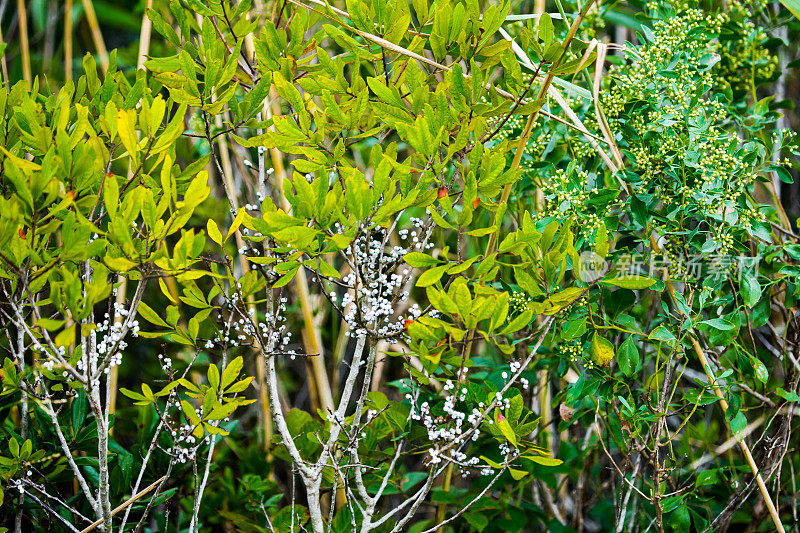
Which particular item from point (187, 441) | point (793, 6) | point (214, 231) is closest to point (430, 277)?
point (214, 231)

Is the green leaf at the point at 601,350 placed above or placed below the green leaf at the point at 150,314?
below

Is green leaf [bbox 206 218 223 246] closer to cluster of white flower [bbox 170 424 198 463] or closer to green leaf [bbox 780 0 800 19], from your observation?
cluster of white flower [bbox 170 424 198 463]

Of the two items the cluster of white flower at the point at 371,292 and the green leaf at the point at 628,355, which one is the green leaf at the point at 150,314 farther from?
the green leaf at the point at 628,355

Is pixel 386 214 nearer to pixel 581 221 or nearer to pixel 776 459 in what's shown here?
pixel 581 221

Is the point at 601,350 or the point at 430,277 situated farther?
the point at 601,350

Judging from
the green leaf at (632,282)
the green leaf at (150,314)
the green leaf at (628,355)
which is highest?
the green leaf at (632,282)

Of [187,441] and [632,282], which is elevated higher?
[632,282]

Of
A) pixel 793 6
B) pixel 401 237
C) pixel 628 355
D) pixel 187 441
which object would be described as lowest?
pixel 187 441

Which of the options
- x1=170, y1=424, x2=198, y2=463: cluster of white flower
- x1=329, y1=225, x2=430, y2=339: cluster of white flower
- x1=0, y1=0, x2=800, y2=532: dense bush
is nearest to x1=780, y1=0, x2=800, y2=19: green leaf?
x1=0, y1=0, x2=800, y2=532: dense bush

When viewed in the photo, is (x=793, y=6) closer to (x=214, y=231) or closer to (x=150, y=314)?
(x=214, y=231)

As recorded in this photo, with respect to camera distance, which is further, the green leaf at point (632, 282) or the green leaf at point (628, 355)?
the green leaf at point (628, 355)

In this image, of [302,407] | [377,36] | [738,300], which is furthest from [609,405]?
[302,407]

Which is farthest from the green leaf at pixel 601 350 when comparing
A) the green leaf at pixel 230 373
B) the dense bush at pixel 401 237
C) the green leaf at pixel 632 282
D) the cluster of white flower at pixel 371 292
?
the green leaf at pixel 230 373

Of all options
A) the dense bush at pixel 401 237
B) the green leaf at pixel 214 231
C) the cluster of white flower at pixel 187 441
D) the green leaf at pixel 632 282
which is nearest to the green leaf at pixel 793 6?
the dense bush at pixel 401 237
